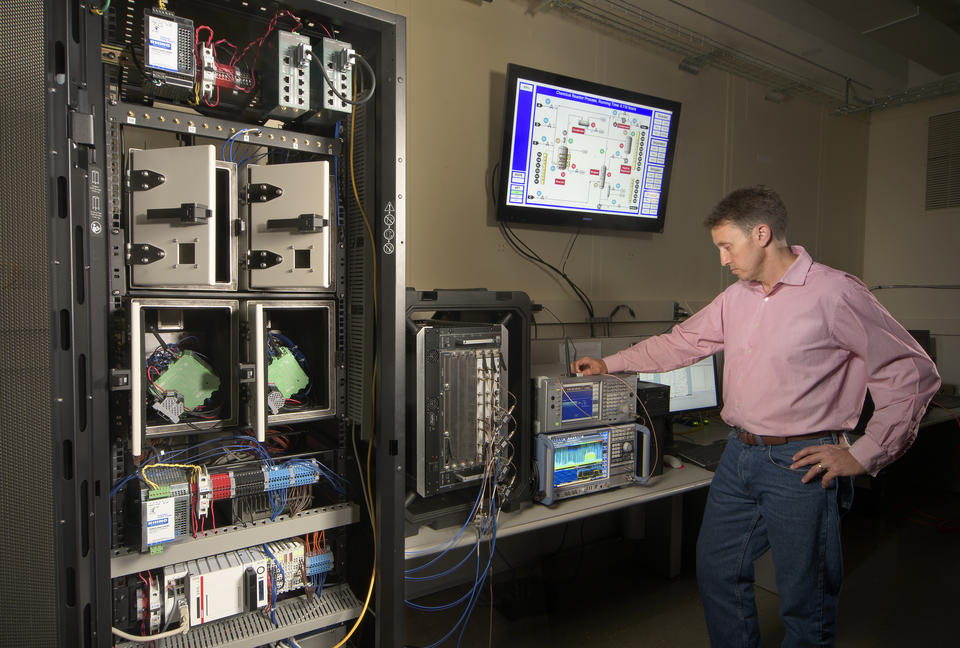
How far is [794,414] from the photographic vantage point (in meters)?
1.61

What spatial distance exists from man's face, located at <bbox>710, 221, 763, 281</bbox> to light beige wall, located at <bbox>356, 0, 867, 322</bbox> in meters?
1.02

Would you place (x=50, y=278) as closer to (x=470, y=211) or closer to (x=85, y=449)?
(x=85, y=449)

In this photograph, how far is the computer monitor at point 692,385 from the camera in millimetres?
2580

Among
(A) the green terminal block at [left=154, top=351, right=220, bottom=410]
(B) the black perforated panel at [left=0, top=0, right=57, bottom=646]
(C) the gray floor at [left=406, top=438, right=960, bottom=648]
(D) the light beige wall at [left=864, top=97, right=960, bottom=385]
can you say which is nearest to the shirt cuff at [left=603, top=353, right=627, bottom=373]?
(C) the gray floor at [left=406, top=438, right=960, bottom=648]

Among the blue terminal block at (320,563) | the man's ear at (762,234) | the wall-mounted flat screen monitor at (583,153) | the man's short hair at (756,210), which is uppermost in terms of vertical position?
the wall-mounted flat screen monitor at (583,153)

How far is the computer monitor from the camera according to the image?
2.58 m

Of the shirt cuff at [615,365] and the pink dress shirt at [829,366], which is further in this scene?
the shirt cuff at [615,365]

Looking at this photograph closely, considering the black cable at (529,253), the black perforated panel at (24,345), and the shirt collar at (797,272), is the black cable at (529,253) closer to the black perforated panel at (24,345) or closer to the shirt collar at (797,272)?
the shirt collar at (797,272)

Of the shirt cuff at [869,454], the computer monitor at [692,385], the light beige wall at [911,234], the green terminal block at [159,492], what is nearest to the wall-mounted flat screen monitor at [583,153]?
the computer monitor at [692,385]

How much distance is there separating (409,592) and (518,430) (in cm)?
107

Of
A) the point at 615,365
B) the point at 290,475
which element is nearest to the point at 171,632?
the point at 290,475

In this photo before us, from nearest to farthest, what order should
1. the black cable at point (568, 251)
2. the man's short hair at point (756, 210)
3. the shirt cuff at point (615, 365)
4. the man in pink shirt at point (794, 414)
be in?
1. the man in pink shirt at point (794, 414)
2. the man's short hair at point (756, 210)
3. the shirt cuff at point (615, 365)
4. the black cable at point (568, 251)

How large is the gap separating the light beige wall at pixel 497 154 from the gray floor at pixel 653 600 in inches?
48.9

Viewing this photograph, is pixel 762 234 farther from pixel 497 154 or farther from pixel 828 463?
pixel 497 154
